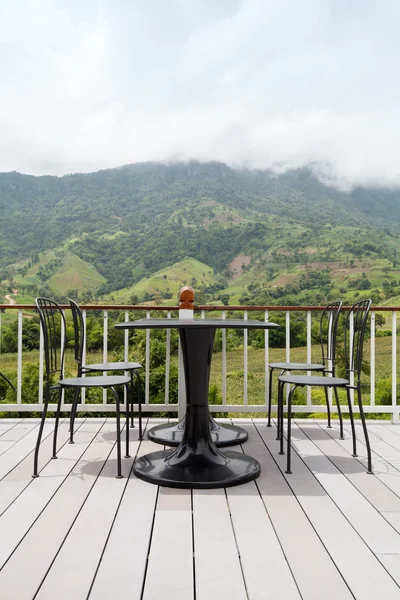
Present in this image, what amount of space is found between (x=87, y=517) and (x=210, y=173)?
33.4 metres

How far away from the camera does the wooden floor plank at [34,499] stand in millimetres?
1956

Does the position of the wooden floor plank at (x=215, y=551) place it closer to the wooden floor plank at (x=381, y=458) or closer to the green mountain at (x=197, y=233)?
the wooden floor plank at (x=381, y=458)

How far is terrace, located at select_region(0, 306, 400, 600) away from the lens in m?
1.61

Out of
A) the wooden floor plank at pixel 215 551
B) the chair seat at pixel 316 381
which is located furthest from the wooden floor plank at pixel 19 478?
the chair seat at pixel 316 381

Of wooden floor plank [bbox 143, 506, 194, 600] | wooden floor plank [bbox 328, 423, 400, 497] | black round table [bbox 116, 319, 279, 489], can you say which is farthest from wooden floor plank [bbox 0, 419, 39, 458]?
wooden floor plank [bbox 328, 423, 400, 497]

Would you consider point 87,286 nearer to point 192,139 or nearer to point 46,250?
point 46,250

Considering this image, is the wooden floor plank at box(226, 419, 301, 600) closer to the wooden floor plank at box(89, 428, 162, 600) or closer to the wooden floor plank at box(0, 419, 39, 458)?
the wooden floor plank at box(89, 428, 162, 600)

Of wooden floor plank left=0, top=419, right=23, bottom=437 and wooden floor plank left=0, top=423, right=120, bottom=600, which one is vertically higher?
wooden floor plank left=0, top=423, right=120, bottom=600

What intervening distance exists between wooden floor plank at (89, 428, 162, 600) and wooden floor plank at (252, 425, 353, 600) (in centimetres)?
50

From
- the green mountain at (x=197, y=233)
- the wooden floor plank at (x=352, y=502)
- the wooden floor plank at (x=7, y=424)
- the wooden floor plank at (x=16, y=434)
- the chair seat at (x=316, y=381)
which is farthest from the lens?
the green mountain at (x=197, y=233)

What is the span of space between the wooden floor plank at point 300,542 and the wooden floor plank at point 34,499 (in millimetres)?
966

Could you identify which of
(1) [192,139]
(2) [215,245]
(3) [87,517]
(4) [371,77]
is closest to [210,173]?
(1) [192,139]

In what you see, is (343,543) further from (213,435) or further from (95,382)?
(213,435)

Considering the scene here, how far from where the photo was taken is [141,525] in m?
2.08
